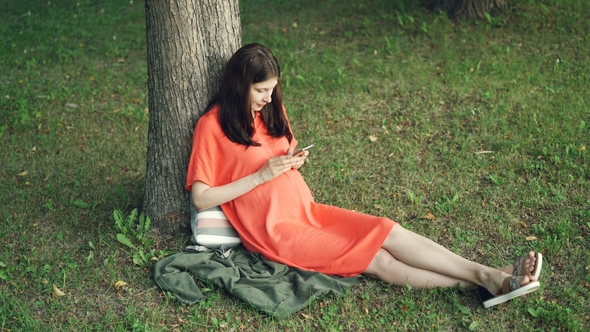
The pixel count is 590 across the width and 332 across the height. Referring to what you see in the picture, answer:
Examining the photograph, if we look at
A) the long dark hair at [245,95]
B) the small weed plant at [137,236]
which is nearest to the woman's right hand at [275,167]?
the long dark hair at [245,95]

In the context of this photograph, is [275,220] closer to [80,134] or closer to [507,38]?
[80,134]

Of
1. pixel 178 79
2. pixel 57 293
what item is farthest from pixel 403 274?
pixel 57 293

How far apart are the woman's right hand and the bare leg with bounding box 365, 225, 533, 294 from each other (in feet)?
2.50

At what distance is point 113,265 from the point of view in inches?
176

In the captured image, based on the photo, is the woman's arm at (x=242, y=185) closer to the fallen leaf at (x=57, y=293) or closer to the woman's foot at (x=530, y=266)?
the fallen leaf at (x=57, y=293)

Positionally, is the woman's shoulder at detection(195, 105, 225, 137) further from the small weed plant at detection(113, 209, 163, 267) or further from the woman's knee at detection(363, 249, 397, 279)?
the woman's knee at detection(363, 249, 397, 279)

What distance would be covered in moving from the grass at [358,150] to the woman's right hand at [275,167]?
2.67 feet

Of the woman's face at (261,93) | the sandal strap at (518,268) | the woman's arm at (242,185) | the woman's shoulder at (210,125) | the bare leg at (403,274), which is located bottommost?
the bare leg at (403,274)

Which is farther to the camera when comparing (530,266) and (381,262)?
(381,262)

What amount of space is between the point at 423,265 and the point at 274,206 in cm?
99

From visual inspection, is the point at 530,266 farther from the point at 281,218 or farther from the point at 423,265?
the point at 281,218

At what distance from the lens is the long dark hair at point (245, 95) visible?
4.20 m

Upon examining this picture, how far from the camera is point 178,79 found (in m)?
4.57

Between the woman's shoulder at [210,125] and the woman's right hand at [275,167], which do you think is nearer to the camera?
the woman's right hand at [275,167]
